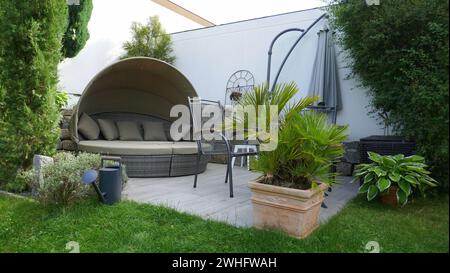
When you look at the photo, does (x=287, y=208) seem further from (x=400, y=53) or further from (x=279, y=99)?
(x=400, y=53)

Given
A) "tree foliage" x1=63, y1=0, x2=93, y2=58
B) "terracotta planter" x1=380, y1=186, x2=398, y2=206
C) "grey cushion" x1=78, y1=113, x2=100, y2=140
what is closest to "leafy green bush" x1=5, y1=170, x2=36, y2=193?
"grey cushion" x1=78, y1=113, x2=100, y2=140

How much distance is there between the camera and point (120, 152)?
4.28 metres

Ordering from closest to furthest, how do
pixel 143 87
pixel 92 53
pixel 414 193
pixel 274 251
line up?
pixel 274 251, pixel 414 193, pixel 143 87, pixel 92 53

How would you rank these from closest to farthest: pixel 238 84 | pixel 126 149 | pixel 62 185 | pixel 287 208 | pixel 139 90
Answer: pixel 287 208 < pixel 62 185 < pixel 126 149 < pixel 139 90 < pixel 238 84

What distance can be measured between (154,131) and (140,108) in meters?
A: 0.77

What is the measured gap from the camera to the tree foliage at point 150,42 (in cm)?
784

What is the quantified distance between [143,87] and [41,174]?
138 inches

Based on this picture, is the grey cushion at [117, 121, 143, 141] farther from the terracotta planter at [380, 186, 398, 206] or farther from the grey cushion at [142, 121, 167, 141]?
the terracotta planter at [380, 186, 398, 206]

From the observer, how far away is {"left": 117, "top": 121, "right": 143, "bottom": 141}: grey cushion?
5598mm

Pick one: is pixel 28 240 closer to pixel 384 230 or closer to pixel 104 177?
pixel 104 177

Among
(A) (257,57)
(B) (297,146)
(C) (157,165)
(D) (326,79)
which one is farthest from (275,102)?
(A) (257,57)

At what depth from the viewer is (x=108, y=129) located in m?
5.52
